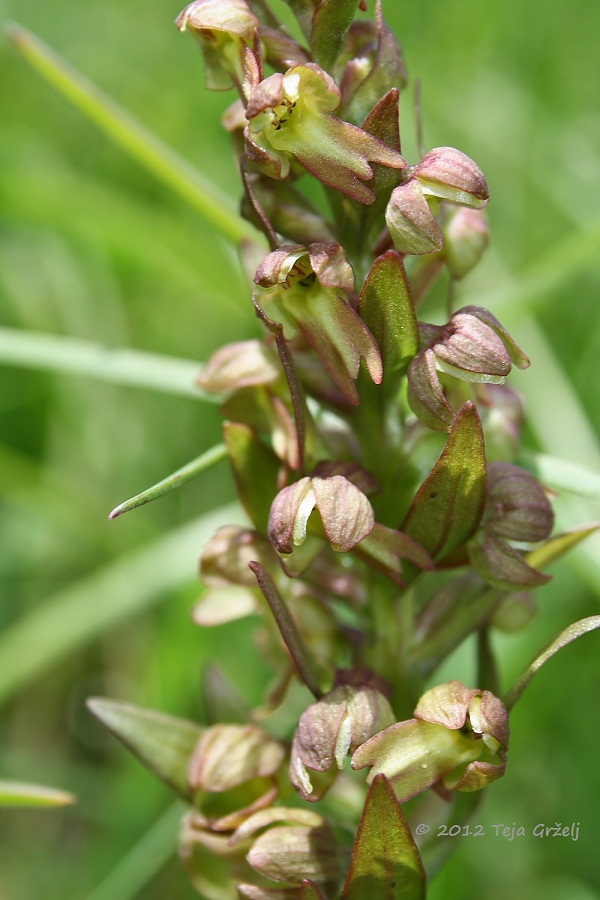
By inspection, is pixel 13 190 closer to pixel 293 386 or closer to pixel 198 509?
pixel 198 509

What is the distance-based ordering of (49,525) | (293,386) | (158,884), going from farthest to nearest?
(49,525) < (158,884) < (293,386)

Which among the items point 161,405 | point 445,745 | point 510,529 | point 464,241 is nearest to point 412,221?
point 464,241

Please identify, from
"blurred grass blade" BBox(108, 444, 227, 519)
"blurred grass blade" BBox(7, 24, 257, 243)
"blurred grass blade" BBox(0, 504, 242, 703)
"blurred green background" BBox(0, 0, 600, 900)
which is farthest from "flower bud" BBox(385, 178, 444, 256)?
"blurred grass blade" BBox(0, 504, 242, 703)

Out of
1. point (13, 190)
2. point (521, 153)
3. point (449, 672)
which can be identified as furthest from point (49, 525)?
point (521, 153)

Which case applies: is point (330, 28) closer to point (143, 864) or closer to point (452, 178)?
point (452, 178)

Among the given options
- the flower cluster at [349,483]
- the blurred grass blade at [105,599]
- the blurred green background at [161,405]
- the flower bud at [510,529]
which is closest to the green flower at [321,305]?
the flower cluster at [349,483]

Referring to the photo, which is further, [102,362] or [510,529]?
[102,362]
